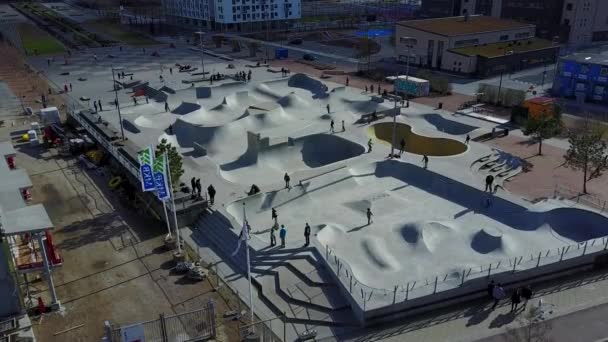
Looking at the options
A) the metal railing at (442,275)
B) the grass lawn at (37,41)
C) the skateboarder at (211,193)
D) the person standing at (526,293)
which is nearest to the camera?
the metal railing at (442,275)

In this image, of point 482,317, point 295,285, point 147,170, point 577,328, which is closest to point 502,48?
point 577,328

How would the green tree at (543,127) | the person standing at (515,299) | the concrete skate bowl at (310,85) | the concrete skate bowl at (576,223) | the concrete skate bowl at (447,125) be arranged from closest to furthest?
the person standing at (515,299) < the concrete skate bowl at (576,223) < the green tree at (543,127) < the concrete skate bowl at (447,125) < the concrete skate bowl at (310,85)

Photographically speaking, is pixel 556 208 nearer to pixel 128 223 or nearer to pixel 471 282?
pixel 471 282

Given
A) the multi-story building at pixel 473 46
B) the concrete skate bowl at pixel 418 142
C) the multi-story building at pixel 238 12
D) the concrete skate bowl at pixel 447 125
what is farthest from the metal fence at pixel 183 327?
the multi-story building at pixel 238 12

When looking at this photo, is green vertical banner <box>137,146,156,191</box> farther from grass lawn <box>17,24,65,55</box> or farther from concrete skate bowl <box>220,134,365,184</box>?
grass lawn <box>17,24,65,55</box>

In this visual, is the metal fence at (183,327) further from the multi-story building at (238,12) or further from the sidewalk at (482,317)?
the multi-story building at (238,12)

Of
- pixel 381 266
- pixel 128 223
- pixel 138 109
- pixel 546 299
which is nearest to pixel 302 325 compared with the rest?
pixel 381 266
